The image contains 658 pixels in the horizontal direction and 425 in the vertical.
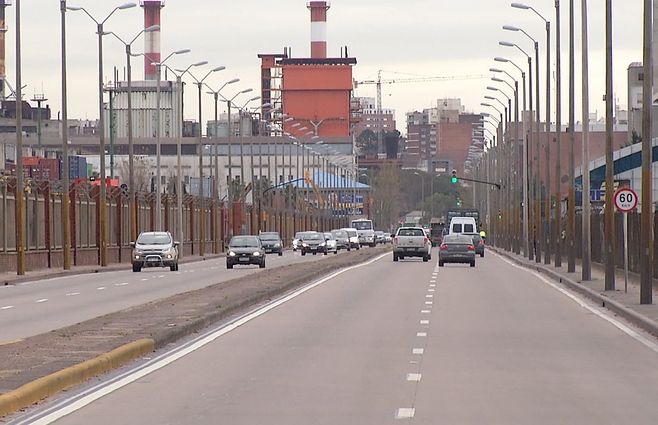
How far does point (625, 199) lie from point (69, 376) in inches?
→ 908

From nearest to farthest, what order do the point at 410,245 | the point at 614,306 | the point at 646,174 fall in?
the point at 646,174, the point at 614,306, the point at 410,245

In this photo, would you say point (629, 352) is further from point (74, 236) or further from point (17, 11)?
point (74, 236)

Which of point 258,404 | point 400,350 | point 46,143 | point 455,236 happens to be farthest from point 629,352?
point 46,143

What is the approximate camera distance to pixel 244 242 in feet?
236

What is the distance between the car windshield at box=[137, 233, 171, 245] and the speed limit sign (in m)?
32.8

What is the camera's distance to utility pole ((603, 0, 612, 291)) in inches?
1606

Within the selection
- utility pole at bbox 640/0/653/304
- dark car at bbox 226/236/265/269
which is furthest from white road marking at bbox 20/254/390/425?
dark car at bbox 226/236/265/269

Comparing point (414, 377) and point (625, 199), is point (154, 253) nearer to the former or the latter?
point (625, 199)

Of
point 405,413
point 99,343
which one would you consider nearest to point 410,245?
point 99,343

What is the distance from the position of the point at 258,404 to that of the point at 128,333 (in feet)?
26.2

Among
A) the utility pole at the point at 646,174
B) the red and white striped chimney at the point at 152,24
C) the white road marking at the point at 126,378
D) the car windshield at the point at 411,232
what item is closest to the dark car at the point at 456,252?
the car windshield at the point at 411,232

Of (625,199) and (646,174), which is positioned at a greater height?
(646,174)

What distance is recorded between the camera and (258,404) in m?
15.7

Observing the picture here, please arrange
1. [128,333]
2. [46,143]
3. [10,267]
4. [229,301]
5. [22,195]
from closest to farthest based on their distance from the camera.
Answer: [128,333] < [229,301] < [22,195] < [10,267] < [46,143]
